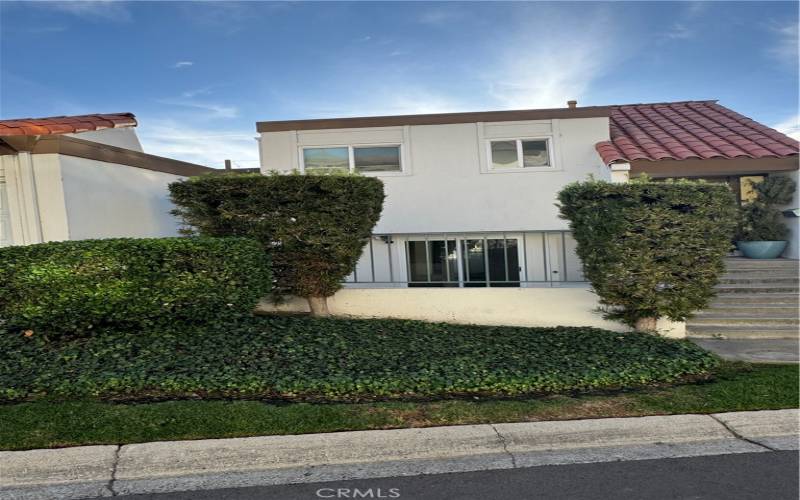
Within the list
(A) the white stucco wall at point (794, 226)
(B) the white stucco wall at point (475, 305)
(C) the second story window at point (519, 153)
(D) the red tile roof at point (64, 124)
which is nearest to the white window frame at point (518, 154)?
(C) the second story window at point (519, 153)

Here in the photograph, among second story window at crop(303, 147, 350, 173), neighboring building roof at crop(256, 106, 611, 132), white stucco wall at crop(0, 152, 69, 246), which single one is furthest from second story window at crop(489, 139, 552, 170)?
white stucco wall at crop(0, 152, 69, 246)

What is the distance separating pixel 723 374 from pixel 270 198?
5.70 m

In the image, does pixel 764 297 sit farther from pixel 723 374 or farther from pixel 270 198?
pixel 270 198

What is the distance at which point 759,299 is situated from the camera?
24.1ft

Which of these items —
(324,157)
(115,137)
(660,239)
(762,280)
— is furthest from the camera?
(324,157)

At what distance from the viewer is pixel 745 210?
370 inches

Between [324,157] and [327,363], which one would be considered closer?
[327,363]

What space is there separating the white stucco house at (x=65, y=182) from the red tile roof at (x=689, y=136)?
27.2 feet

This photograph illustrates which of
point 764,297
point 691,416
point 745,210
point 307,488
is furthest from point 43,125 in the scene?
point 745,210

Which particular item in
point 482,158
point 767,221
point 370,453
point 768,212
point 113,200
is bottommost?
point 370,453

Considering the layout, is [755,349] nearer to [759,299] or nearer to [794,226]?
[759,299]

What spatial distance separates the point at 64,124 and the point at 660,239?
26.5ft

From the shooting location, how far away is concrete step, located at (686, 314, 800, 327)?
22.3 feet

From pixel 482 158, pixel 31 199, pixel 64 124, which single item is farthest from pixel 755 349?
pixel 31 199
